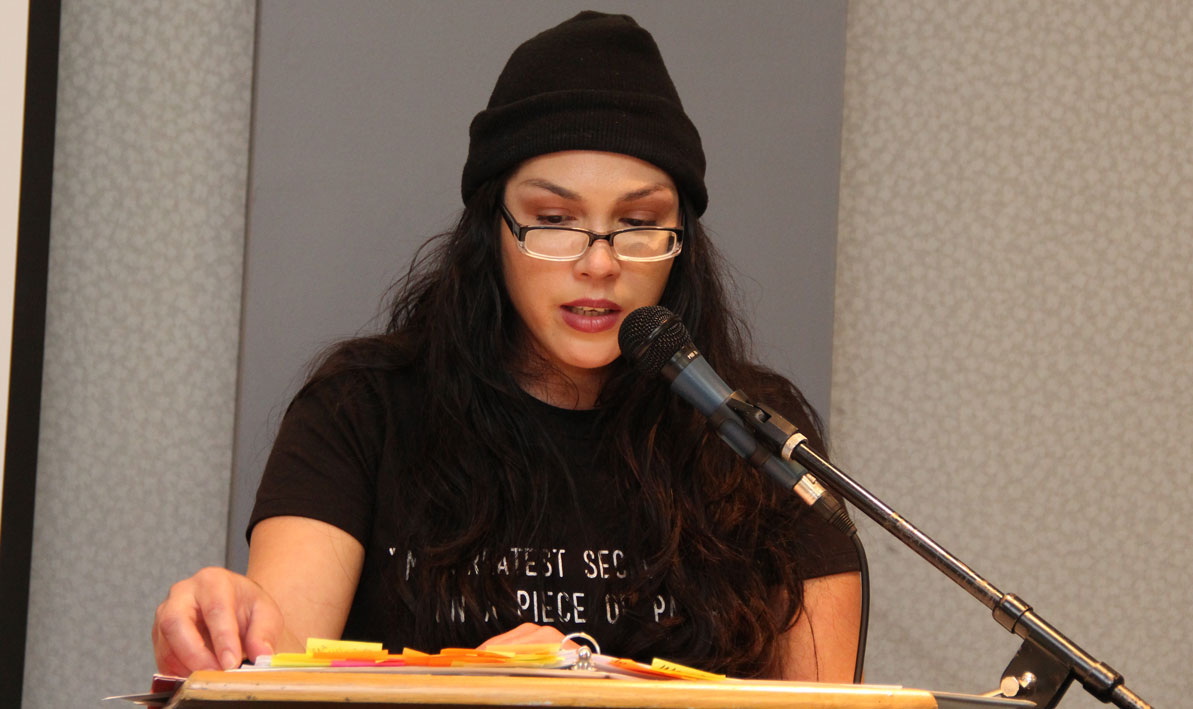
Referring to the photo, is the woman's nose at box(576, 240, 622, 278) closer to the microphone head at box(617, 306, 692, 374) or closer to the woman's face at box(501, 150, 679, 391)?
the woman's face at box(501, 150, 679, 391)

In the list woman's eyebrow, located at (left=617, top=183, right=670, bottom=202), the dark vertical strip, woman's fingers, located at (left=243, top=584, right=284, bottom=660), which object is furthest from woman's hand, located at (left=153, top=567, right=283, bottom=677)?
the dark vertical strip

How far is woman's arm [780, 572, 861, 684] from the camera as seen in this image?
61.0 inches

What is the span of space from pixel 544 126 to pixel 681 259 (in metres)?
0.31

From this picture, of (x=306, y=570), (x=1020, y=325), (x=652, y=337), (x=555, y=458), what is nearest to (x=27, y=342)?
(x=306, y=570)

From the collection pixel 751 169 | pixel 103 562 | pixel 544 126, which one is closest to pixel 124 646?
pixel 103 562

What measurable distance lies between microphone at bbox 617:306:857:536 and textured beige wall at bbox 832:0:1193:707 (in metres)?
1.03

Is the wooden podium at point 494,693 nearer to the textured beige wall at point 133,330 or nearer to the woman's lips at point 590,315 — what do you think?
the woman's lips at point 590,315

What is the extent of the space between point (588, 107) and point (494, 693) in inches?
41.3

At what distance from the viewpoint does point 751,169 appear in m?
2.00

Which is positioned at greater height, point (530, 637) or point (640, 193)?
point (640, 193)

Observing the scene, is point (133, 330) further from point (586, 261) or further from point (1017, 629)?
point (1017, 629)

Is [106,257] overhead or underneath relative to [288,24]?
underneath

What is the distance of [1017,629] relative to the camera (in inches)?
39.0

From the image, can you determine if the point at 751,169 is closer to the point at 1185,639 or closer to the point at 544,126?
the point at 544,126
